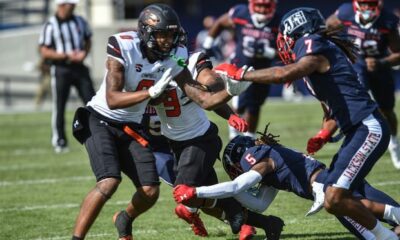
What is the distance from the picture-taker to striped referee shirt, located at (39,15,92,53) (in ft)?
35.6

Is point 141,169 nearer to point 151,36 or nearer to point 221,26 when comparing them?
point 151,36

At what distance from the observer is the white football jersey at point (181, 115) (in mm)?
5680

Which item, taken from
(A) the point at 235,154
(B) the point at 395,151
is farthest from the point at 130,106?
(B) the point at 395,151

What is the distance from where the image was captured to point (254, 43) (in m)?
10.0

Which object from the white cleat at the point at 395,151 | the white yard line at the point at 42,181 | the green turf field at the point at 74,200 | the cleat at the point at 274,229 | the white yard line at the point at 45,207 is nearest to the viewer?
the cleat at the point at 274,229

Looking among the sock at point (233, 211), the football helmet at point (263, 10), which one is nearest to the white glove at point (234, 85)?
the sock at point (233, 211)

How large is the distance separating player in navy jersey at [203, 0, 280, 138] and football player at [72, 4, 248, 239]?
14.1ft

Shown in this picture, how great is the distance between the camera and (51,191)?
316 inches

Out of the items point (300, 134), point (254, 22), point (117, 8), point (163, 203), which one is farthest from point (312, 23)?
point (117, 8)

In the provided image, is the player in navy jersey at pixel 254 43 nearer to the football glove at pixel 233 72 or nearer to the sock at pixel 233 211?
the sock at pixel 233 211

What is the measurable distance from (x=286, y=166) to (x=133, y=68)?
1145 millimetres

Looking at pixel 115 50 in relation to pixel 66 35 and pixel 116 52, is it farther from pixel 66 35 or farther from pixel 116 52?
pixel 66 35

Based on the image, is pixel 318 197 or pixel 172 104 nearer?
pixel 318 197

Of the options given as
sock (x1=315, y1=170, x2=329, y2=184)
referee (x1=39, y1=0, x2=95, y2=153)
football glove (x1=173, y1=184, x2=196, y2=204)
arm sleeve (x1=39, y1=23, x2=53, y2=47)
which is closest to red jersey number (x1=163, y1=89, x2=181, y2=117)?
football glove (x1=173, y1=184, x2=196, y2=204)
